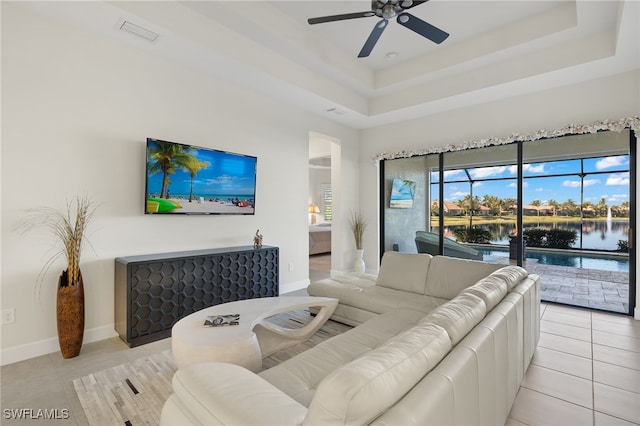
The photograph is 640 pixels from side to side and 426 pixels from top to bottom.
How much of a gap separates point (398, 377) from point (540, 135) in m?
4.58

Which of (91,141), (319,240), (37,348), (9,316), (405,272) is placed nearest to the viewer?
(9,316)

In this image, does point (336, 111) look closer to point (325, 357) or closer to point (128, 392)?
point (325, 357)

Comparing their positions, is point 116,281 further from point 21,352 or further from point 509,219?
point 509,219

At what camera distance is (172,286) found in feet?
10.3

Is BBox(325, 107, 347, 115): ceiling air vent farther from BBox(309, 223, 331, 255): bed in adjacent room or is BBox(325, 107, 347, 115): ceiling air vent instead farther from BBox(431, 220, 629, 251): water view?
BBox(309, 223, 331, 255): bed in adjacent room

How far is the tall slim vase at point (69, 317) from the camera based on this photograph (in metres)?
2.62

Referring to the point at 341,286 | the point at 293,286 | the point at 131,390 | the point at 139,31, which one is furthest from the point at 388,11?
the point at 293,286

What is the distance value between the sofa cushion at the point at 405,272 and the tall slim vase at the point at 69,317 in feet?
9.53

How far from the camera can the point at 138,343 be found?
2.89 meters

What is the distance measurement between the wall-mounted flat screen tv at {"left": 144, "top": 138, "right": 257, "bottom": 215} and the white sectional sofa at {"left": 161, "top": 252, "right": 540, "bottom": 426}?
94.1 inches

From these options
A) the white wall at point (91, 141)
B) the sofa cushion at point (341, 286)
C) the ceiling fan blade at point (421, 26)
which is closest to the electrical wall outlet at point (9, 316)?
the white wall at point (91, 141)

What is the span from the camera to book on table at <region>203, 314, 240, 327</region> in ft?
7.66

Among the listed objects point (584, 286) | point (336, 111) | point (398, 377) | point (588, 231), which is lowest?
point (584, 286)

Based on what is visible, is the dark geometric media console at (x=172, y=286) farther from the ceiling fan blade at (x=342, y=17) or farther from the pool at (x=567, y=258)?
the pool at (x=567, y=258)
